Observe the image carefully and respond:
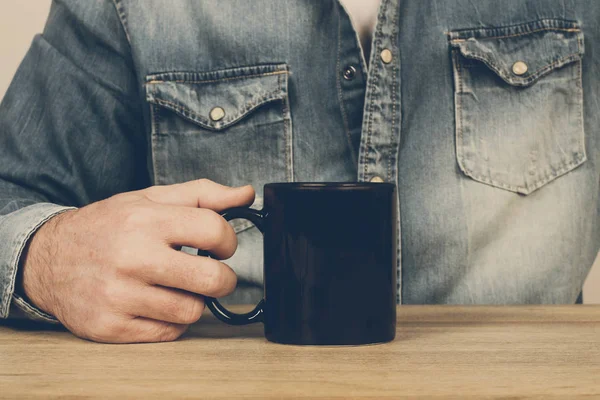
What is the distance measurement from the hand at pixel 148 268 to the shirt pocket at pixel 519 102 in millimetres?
509

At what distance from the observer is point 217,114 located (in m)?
1.10

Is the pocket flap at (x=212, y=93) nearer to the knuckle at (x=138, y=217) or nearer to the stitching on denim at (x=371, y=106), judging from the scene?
the stitching on denim at (x=371, y=106)

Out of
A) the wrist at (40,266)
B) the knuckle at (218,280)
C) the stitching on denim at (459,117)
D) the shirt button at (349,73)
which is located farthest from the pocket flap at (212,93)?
the knuckle at (218,280)

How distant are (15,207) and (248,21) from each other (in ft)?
1.38

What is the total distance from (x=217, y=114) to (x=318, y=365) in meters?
0.63

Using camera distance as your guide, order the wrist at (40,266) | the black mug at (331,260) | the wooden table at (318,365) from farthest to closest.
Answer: the wrist at (40,266)
the black mug at (331,260)
the wooden table at (318,365)

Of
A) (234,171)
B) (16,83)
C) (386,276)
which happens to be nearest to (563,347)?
(386,276)

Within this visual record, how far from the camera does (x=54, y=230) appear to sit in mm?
735

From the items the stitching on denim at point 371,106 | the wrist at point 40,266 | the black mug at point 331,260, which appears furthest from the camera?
the stitching on denim at point 371,106

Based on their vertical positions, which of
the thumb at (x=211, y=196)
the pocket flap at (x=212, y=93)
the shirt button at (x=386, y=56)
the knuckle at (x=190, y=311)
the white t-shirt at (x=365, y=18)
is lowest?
the knuckle at (x=190, y=311)

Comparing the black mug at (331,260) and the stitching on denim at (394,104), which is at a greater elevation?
the stitching on denim at (394,104)

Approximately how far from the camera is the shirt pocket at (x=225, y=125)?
109cm

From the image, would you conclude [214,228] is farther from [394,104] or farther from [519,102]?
[519,102]

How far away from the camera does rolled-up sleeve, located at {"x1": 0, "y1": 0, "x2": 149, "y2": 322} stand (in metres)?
1.10
